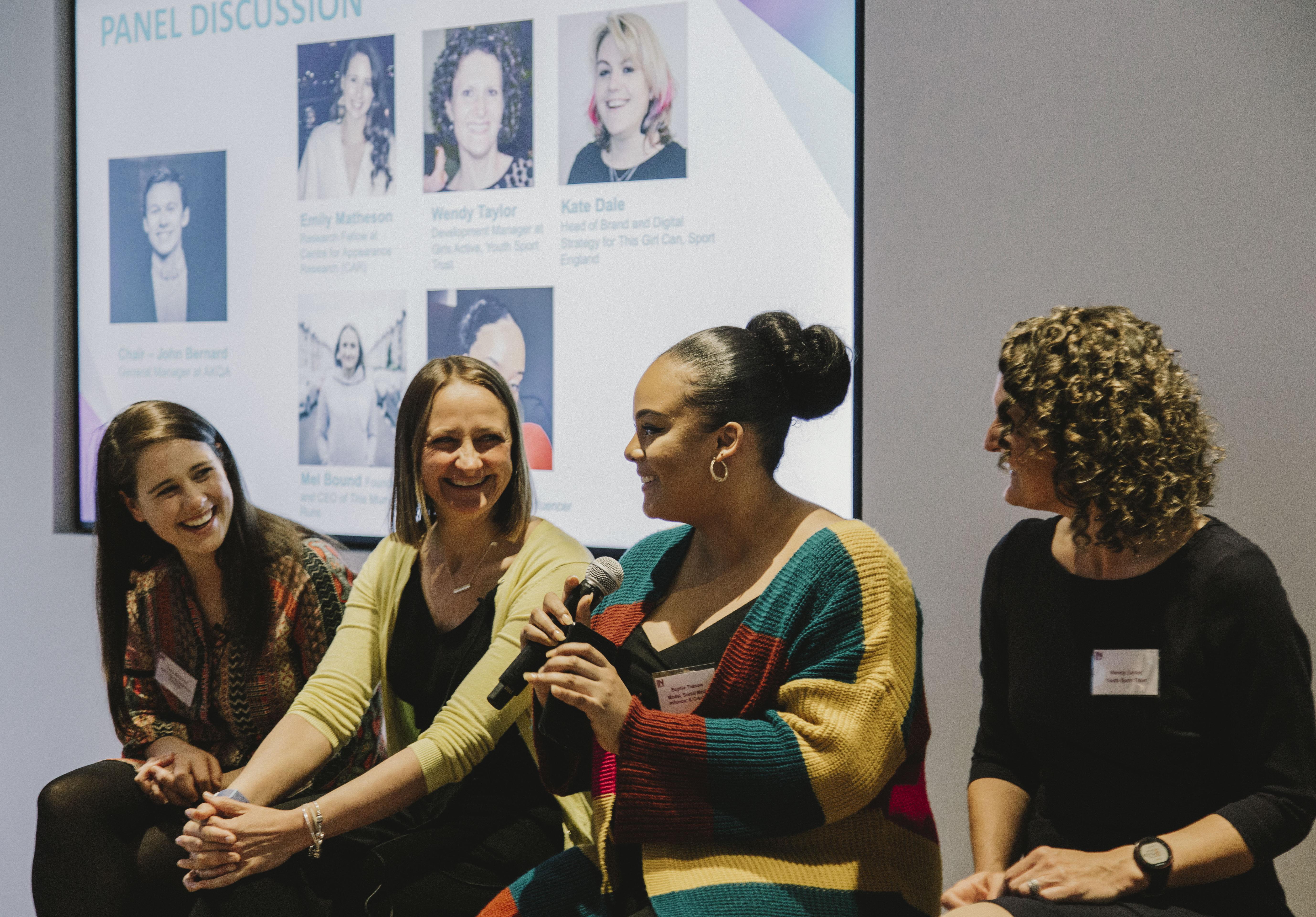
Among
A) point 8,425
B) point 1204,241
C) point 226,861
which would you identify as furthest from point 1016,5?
point 8,425

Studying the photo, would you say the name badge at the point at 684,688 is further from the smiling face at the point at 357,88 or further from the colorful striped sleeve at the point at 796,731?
the smiling face at the point at 357,88

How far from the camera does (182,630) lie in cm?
238

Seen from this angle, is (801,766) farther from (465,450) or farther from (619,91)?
(619,91)

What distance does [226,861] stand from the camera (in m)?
1.87

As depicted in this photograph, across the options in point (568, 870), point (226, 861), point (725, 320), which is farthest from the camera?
point (725, 320)

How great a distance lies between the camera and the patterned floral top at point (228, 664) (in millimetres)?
2320

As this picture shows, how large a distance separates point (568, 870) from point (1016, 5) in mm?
2142

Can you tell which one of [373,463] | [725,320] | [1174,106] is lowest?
[373,463]

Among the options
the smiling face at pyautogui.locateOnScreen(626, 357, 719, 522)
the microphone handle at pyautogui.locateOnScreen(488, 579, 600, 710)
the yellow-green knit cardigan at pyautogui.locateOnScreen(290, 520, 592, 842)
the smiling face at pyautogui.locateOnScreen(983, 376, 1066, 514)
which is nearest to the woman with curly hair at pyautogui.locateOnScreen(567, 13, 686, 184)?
the yellow-green knit cardigan at pyautogui.locateOnScreen(290, 520, 592, 842)

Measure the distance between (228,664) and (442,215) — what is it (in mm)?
1418

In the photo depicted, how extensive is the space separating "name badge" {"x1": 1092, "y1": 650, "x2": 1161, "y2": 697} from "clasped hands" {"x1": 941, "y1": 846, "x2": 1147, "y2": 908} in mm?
228

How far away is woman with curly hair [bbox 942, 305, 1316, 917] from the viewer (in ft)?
4.91

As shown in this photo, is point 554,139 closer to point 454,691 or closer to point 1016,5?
Result: point 1016,5

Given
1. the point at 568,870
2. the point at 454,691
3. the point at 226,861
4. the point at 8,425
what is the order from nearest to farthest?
1. the point at 568,870
2. the point at 226,861
3. the point at 454,691
4. the point at 8,425
